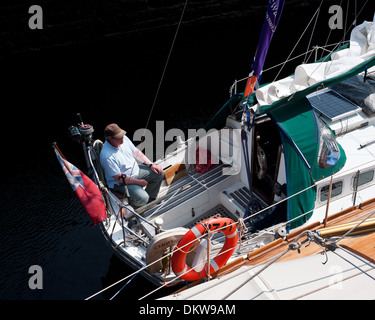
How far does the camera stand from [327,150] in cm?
925

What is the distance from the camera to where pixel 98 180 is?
30.7ft

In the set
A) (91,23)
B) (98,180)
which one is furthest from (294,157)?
(91,23)

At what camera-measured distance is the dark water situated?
1145 cm

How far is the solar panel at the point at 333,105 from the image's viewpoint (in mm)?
10086

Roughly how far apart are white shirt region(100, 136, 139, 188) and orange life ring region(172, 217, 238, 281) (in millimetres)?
2339

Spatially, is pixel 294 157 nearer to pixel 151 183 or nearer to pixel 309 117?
pixel 309 117

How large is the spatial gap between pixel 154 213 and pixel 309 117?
393cm

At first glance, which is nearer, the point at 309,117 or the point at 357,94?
the point at 309,117

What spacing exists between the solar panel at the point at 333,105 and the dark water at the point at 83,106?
5540 millimetres

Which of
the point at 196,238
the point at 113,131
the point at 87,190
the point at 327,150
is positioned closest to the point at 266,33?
the point at 327,150

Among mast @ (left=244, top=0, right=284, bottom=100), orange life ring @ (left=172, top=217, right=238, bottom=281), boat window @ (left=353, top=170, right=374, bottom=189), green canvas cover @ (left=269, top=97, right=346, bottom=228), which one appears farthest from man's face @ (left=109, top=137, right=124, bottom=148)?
boat window @ (left=353, top=170, right=374, bottom=189)

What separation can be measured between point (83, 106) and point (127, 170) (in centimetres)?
915

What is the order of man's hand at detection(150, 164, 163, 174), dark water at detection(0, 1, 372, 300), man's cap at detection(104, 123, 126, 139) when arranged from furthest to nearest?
dark water at detection(0, 1, 372, 300)
man's hand at detection(150, 164, 163, 174)
man's cap at detection(104, 123, 126, 139)

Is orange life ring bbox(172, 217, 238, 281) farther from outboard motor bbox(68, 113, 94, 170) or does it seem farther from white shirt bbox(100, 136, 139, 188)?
outboard motor bbox(68, 113, 94, 170)
